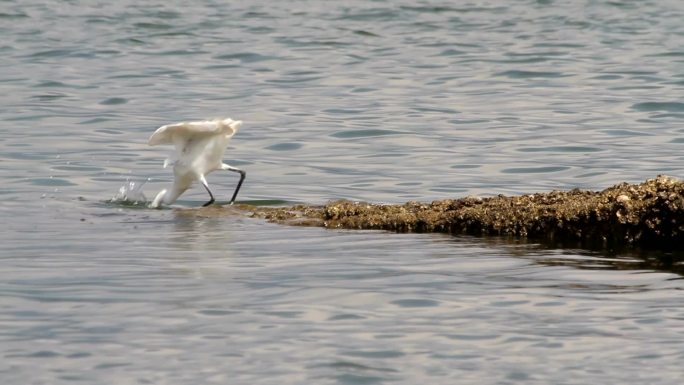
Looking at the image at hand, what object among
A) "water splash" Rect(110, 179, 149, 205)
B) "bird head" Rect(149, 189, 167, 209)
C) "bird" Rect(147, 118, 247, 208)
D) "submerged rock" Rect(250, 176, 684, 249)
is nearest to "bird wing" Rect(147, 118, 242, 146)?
"bird" Rect(147, 118, 247, 208)

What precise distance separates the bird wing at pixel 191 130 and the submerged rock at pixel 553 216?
32.5 inches

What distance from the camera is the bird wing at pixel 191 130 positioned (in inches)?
391

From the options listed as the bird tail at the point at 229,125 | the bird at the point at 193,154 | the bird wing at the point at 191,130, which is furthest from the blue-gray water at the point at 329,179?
the bird tail at the point at 229,125

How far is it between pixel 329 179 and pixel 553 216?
3350 millimetres

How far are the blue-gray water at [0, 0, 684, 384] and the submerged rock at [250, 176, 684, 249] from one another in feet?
0.84

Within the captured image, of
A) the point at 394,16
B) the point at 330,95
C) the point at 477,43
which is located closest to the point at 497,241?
the point at 330,95

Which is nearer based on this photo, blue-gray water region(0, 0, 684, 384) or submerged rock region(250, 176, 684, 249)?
blue-gray water region(0, 0, 684, 384)

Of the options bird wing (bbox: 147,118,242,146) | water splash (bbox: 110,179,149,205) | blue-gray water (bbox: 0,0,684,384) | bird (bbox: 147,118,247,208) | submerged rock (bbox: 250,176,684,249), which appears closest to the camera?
blue-gray water (bbox: 0,0,684,384)

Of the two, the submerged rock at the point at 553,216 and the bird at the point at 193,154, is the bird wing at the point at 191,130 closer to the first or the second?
the bird at the point at 193,154

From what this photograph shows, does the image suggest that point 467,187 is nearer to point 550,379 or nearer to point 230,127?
point 230,127

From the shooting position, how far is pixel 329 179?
37.9 feet

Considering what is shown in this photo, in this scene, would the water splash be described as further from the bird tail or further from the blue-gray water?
the bird tail

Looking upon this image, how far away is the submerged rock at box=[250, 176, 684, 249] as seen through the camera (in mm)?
8086

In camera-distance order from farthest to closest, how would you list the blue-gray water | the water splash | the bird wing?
the water splash → the bird wing → the blue-gray water
